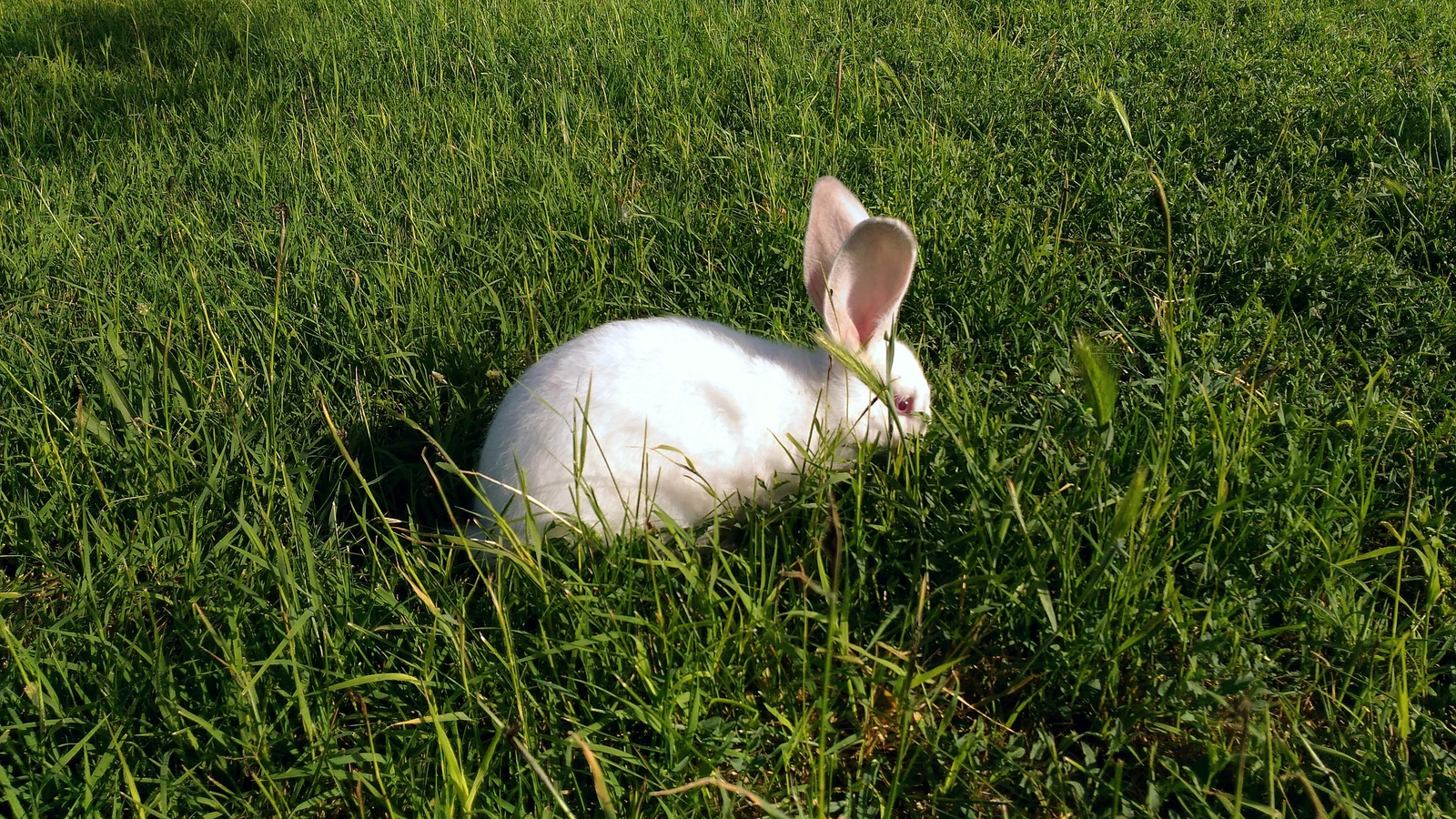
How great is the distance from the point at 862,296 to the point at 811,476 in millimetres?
507

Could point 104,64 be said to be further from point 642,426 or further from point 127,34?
point 642,426

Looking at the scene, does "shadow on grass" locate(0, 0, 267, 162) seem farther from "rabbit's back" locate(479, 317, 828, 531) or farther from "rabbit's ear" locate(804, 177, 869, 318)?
"rabbit's ear" locate(804, 177, 869, 318)

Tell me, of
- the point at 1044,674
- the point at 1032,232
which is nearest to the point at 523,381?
the point at 1044,674

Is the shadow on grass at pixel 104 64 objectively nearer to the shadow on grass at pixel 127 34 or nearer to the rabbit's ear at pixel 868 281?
the shadow on grass at pixel 127 34

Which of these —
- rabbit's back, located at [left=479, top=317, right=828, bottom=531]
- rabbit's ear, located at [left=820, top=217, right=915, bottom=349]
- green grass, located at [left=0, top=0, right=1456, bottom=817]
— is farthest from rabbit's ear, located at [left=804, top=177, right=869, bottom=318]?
green grass, located at [left=0, top=0, right=1456, bottom=817]

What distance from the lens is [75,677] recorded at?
5.92 ft

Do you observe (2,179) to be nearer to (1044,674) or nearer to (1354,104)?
(1044,674)

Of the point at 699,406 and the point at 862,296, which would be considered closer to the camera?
the point at 699,406

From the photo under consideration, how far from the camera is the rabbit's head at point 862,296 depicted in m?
2.23

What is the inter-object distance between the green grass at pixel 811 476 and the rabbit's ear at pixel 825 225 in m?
0.39

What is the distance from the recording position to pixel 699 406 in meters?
2.26

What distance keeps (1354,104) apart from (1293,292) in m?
1.33

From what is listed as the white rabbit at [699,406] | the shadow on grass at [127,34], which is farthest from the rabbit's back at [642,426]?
the shadow on grass at [127,34]

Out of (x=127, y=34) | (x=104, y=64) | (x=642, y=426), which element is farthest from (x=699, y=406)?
(x=127, y=34)
